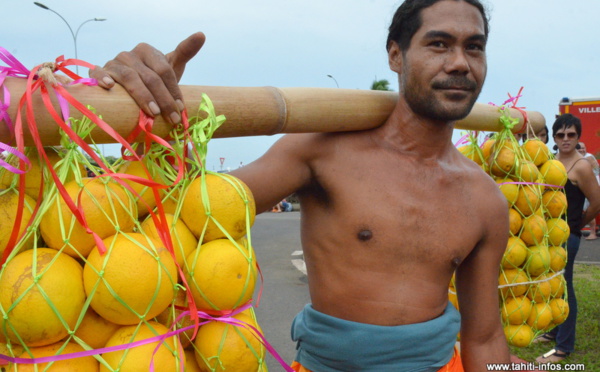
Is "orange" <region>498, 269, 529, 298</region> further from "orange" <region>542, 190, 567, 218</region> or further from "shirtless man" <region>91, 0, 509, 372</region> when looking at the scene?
"shirtless man" <region>91, 0, 509, 372</region>

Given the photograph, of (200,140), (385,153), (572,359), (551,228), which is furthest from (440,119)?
(572,359)

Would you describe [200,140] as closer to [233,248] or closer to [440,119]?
[233,248]

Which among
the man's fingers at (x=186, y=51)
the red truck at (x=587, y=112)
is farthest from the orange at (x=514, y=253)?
the red truck at (x=587, y=112)

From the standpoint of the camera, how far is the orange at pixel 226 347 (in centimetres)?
114

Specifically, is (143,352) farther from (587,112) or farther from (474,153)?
(587,112)

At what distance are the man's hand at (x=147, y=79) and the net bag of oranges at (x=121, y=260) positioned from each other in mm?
48

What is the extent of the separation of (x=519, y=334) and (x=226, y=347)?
101 inches

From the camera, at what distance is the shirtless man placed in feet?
6.15

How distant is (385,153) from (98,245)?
1.28 meters

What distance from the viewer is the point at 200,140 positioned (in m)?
1.21

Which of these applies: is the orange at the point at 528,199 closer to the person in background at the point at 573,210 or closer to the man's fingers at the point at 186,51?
the person in background at the point at 573,210

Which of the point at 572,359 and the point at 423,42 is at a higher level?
the point at 423,42

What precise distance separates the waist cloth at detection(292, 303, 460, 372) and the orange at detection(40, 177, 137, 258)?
3.39 ft

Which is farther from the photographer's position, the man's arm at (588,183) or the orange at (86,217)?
the man's arm at (588,183)
